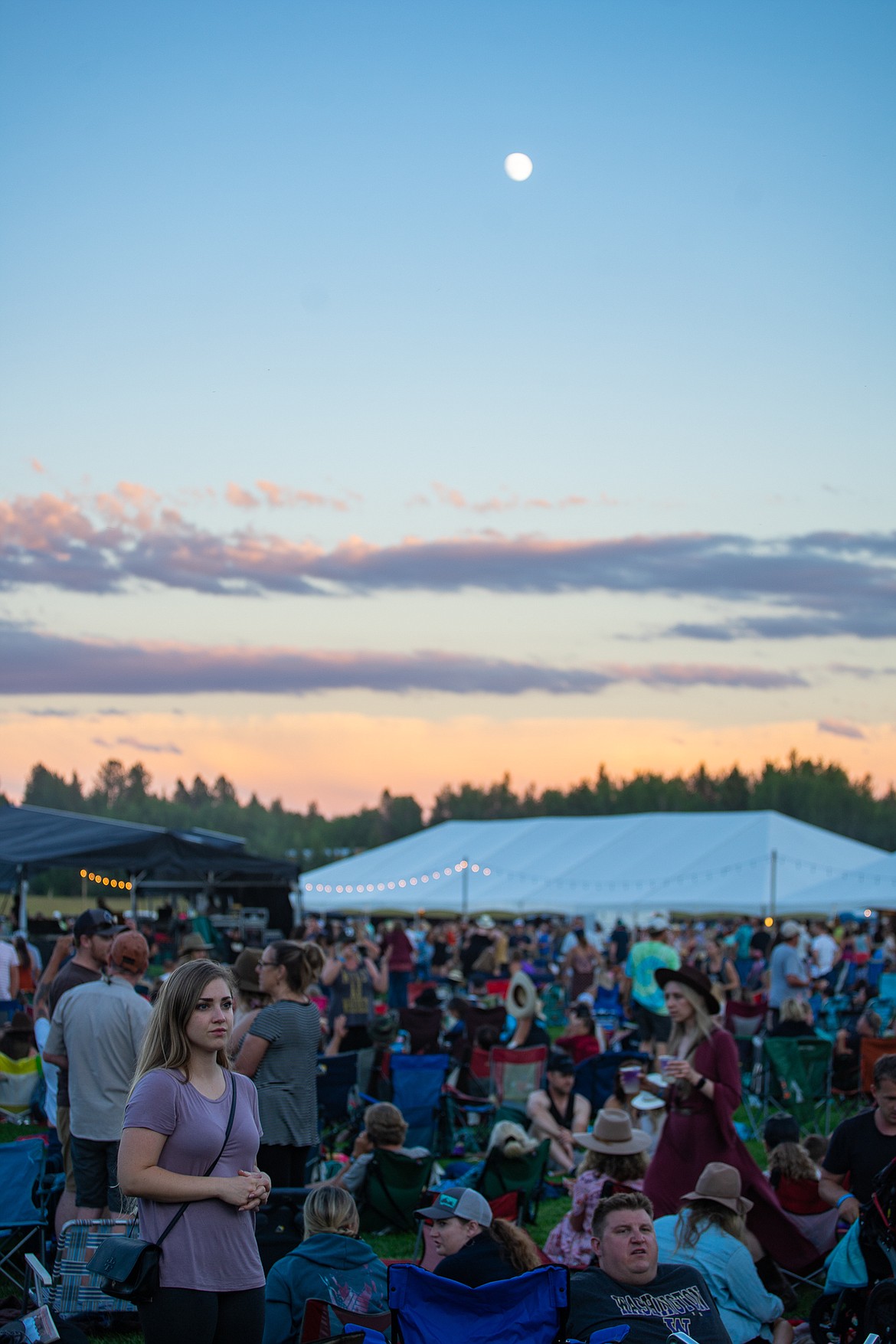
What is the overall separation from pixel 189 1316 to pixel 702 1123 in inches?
116

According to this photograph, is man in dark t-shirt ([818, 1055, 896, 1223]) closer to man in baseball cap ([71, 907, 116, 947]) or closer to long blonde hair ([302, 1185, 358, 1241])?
long blonde hair ([302, 1185, 358, 1241])

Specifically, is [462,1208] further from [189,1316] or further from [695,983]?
[189,1316]

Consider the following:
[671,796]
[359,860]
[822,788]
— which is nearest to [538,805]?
[671,796]

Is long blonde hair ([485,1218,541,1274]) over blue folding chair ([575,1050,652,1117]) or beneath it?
over

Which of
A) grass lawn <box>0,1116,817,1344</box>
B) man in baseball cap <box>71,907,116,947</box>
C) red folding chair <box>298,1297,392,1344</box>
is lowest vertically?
grass lawn <box>0,1116,817,1344</box>

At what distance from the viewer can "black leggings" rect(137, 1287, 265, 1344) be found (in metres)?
2.65

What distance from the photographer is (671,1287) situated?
364 centimetres

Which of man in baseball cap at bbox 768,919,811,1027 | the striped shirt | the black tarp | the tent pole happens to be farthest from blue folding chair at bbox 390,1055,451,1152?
the tent pole

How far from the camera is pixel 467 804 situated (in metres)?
122

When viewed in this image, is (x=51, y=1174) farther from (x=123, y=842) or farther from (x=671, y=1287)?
(x=123, y=842)

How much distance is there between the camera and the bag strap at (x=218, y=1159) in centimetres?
266

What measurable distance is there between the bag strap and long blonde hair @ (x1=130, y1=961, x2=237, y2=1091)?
11 cm

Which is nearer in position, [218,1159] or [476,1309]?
[218,1159]

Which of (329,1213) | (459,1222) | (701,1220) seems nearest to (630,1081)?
(701,1220)
